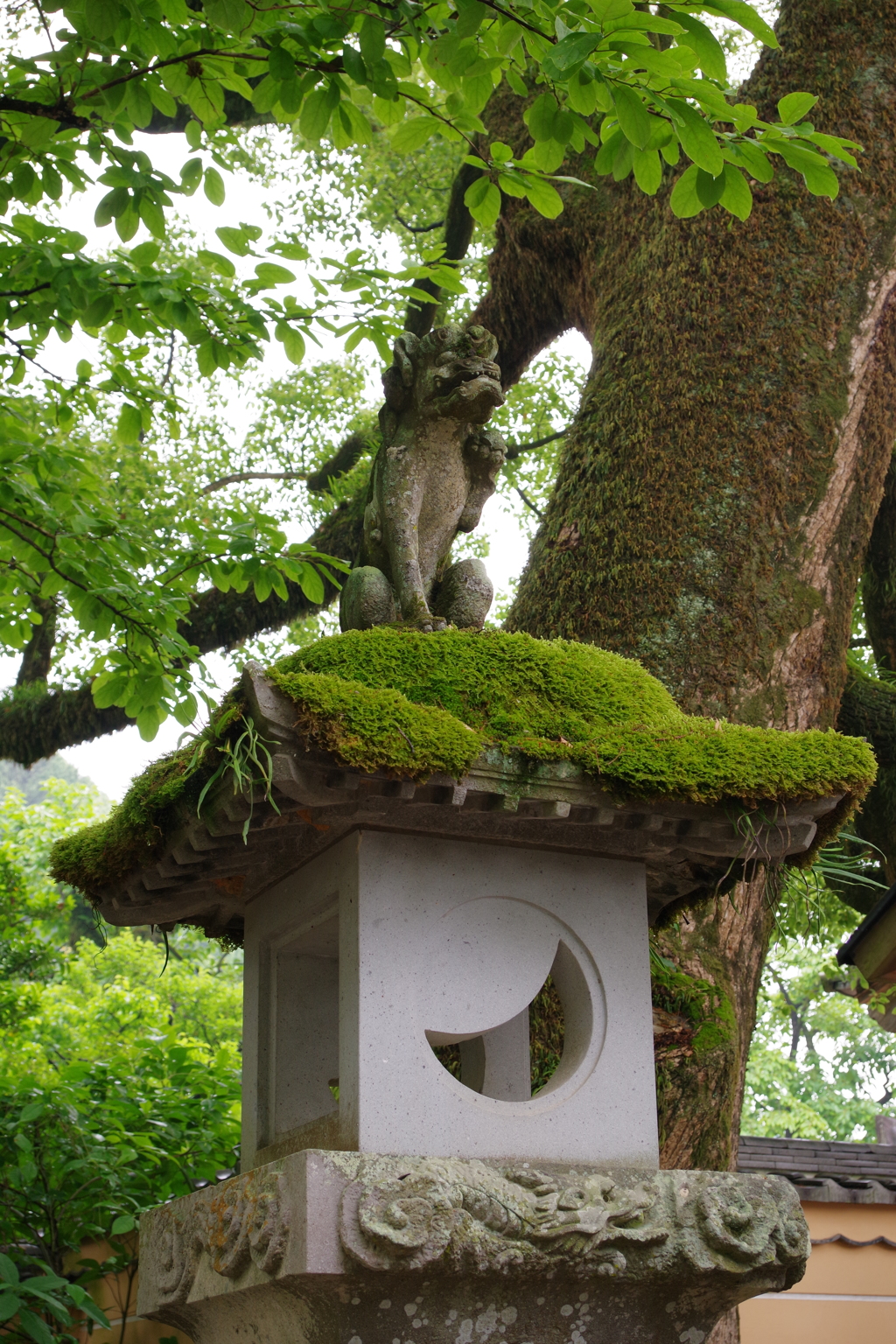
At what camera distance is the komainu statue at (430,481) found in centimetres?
304

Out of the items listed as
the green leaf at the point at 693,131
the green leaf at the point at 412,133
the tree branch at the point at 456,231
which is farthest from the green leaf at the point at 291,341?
the tree branch at the point at 456,231

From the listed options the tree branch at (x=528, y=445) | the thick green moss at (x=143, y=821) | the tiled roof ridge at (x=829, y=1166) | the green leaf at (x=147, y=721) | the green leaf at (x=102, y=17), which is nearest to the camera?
the thick green moss at (x=143, y=821)

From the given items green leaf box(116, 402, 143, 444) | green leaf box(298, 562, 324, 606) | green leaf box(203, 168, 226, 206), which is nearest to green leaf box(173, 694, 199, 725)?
green leaf box(298, 562, 324, 606)

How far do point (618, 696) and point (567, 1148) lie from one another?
39.8 inches

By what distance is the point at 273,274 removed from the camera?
3980mm

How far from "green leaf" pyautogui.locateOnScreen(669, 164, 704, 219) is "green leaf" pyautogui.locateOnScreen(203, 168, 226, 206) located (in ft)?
4.93

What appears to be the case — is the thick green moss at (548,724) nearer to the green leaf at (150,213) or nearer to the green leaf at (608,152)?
the green leaf at (608,152)

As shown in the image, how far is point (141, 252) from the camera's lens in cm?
409

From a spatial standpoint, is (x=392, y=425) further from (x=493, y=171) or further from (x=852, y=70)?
(x=852, y=70)

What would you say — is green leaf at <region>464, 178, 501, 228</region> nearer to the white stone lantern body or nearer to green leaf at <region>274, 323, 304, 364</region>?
green leaf at <region>274, 323, 304, 364</region>

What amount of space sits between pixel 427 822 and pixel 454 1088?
0.56 m

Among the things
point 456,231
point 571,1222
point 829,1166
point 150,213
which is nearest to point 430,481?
point 150,213

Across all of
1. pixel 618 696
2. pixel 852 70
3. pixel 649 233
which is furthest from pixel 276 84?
pixel 852 70

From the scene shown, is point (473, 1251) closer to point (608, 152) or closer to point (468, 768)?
point (468, 768)
